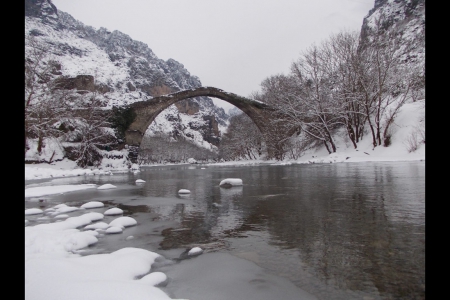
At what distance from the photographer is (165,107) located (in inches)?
1218

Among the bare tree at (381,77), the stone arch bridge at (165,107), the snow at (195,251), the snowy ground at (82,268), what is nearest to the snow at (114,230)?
the snowy ground at (82,268)

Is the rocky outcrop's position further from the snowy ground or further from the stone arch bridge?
the snowy ground

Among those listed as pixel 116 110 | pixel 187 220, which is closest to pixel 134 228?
pixel 187 220

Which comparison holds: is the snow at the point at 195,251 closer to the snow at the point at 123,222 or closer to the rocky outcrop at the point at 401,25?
the snow at the point at 123,222

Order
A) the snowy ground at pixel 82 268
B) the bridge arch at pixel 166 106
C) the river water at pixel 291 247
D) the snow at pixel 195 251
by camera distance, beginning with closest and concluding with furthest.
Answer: the snowy ground at pixel 82 268 → the river water at pixel 291 247 → the snow at pixel 195 251 → the bridge arch at pixel 166 106

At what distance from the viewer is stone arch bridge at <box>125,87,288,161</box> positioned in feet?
92.5

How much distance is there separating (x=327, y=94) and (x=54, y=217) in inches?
811

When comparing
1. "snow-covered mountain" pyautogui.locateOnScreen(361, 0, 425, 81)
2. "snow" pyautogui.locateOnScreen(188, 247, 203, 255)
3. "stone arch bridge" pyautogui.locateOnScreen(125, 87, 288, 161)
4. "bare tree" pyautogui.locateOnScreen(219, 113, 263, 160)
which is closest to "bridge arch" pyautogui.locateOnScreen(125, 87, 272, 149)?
"stone arch bridge" pyautogui.locateOnScreen(125, 87, 288, 161)

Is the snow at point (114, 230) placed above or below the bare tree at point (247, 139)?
below

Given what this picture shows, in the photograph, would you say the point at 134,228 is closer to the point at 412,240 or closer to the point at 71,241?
the point at 71,241

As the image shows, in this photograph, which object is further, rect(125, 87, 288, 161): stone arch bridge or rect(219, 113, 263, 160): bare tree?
rect(219, 113, 263, 160): bare tree

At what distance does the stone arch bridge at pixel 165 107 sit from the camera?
92.5ft

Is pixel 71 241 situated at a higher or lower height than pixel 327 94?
lower
